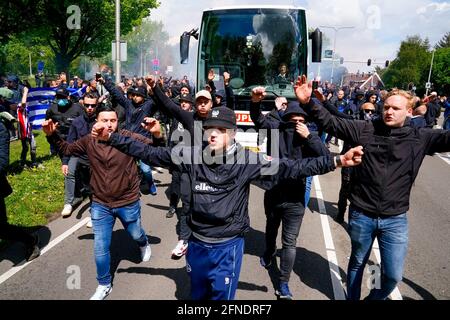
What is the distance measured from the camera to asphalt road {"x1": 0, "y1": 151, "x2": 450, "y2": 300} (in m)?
4.13

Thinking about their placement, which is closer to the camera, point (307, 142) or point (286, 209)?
point (307, 142)

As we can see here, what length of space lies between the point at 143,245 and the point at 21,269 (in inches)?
60.2

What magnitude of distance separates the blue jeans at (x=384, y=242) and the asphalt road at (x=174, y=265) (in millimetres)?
840

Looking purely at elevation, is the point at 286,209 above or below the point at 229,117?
below

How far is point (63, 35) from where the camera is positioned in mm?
26953

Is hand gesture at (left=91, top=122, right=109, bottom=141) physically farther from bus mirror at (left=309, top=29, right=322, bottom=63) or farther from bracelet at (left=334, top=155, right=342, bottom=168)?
bus mirror at (left=309, top=29, right=322, bottom=63)

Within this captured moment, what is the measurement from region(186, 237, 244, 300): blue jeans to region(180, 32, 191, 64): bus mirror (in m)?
7.04

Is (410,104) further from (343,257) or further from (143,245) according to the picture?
(143,245)

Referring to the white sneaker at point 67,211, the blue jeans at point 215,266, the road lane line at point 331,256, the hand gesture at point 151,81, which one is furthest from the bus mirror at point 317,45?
the blue jeans at point 215,266

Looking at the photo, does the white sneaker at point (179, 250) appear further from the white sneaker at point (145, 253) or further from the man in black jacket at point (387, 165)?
the man in black jacket at point (387, 165)

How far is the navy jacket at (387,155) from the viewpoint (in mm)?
3137

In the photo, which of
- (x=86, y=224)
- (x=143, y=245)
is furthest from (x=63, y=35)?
(x=143, y=245)

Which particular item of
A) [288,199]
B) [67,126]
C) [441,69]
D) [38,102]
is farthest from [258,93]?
[441,69]

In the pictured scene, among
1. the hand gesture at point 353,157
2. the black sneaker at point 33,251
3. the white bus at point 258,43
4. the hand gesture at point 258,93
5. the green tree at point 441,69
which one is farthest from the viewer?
the green tree at point 441,69
